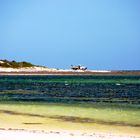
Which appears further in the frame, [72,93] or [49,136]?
[72,93]

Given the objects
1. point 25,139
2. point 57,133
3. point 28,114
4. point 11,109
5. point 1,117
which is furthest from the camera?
point 11,109

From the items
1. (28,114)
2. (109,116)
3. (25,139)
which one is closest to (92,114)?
(109,116)

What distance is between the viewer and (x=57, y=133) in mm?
23234

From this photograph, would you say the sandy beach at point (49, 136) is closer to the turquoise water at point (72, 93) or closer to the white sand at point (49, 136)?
the white sand at point (49, 136)

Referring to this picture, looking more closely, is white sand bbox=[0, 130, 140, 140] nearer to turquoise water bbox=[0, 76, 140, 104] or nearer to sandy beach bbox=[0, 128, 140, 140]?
sandy beach bbox=[0, 128, 140, 140]

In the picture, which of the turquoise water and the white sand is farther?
the turquoise water

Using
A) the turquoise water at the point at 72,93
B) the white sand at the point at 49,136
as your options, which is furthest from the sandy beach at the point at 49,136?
the turquoise water at the point at 72,93

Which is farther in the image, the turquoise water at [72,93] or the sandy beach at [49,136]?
the turquoise water at [72,93]

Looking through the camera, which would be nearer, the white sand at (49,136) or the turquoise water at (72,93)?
the white sand at (49,136)

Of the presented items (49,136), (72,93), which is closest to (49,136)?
(49,136)

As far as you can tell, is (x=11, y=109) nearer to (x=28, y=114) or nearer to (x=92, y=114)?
(x=28, y=114)

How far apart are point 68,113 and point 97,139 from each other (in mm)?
13912

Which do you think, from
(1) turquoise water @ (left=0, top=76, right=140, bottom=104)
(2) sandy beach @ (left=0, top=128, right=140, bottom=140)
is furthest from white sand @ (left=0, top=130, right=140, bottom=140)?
(1) turquoise water @ (left=0, top=76, right=140, bottom=104)

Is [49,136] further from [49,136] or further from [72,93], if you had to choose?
[72,93]
